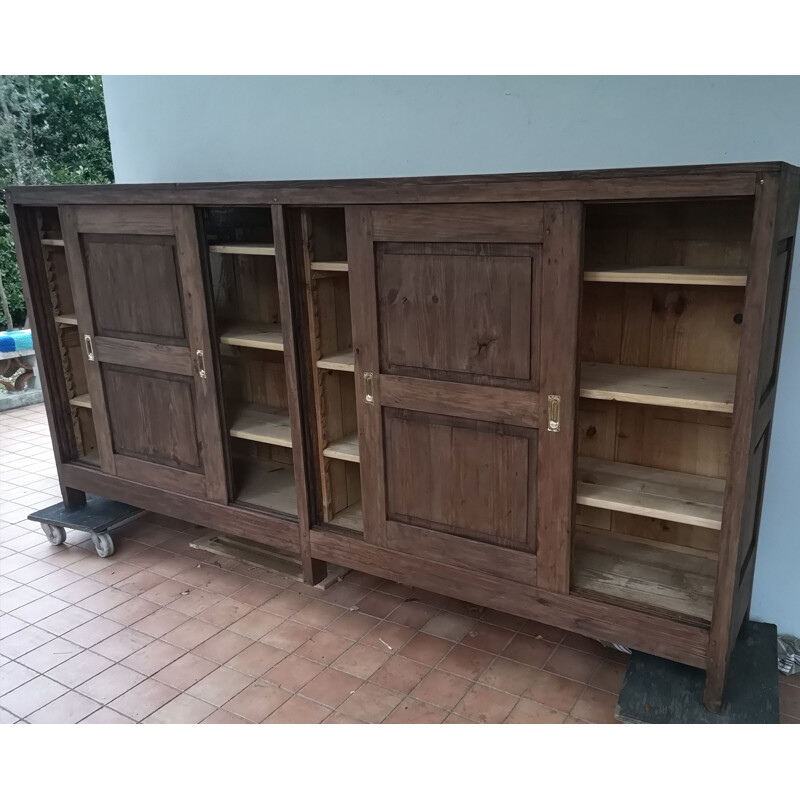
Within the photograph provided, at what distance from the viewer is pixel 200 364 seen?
10.2ft

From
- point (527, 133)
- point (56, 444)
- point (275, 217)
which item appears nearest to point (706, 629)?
point (527, 133)

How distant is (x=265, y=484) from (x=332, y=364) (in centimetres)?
93

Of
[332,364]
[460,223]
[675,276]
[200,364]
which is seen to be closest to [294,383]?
[332,364]

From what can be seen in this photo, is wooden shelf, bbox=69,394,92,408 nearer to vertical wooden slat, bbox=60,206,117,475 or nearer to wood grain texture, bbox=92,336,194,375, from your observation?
vertical wooden slat, bbox=60,206,117,475

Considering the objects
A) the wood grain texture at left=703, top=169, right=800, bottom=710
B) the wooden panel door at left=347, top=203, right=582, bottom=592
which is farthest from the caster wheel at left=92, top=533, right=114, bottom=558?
the wood grain texture at left=703, top=169, right=800, bottom=710

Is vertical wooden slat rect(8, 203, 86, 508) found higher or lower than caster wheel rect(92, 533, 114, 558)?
higher

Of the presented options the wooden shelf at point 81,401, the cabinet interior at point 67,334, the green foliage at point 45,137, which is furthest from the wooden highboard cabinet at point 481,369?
the green foliage at point 45,137

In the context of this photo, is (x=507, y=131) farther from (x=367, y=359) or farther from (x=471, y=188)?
(x=367, y=359)

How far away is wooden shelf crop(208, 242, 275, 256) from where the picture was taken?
2.87m

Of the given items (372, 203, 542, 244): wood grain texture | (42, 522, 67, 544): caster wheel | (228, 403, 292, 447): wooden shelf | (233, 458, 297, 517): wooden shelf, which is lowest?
(42, 522, 67, 544): caster wheel

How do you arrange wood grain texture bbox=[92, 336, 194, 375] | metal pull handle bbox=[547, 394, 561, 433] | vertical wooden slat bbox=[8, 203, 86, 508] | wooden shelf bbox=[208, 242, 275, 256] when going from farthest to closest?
1. vertical wooden slat bbox=[8, 203, 86, 508]
2. wood grain texture bbox=[92, 336, 194, 375]
3. wooden shelf bbox=[208, 242, 275, 256]
4. metal pull handle bbox=[547, 394, 561, 433]

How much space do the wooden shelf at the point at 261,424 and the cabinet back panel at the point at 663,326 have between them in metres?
1.40

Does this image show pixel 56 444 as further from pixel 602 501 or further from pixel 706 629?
pixel 706 629

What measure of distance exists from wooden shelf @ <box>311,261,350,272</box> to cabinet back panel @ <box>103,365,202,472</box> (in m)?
0.83
